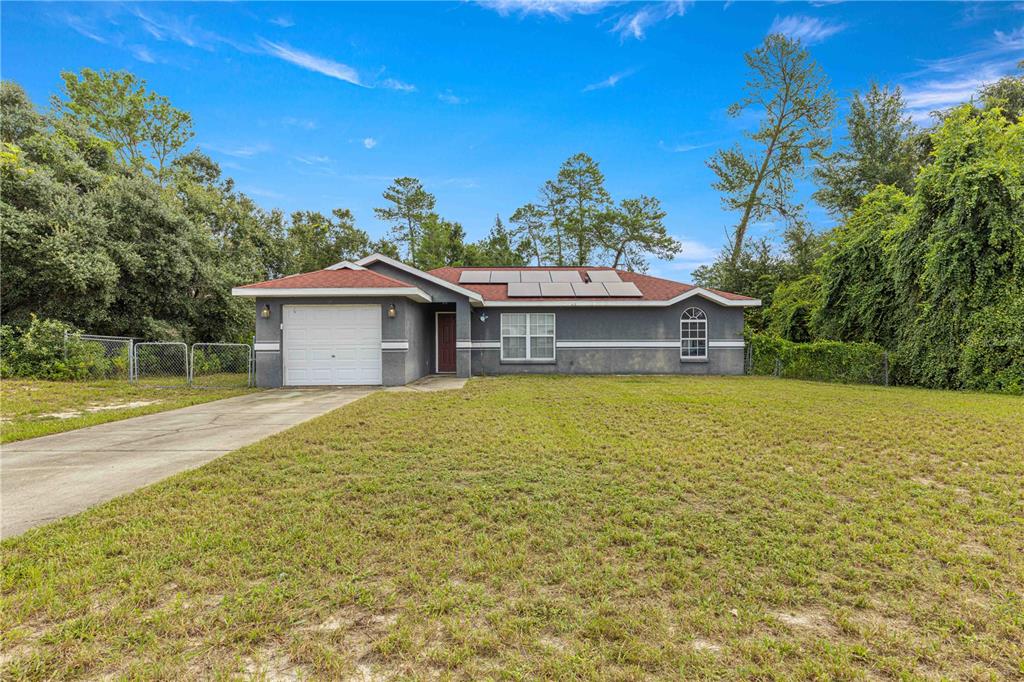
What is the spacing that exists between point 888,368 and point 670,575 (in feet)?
47.8

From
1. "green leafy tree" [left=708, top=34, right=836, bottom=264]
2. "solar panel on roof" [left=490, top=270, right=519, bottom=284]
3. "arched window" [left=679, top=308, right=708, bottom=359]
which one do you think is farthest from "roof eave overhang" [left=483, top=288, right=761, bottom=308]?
"green leafy tree" [left=708, top=34, right=836, bottom=264]

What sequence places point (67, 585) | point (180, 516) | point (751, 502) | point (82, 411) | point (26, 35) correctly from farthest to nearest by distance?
point (26, 35) → point (82, 411) → point (751, 502) → point (180, 516) → point (67, 585)

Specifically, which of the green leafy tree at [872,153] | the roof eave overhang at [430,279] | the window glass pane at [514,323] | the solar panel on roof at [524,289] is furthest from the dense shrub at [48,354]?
the green leafy tree at [872,153]

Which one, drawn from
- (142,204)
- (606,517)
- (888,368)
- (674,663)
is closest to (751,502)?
(606,517)

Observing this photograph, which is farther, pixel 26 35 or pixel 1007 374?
pixel 26 35

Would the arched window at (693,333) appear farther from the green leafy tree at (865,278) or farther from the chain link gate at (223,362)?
the chain link gate at (223,362)

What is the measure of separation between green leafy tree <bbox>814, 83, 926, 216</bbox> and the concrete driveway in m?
24.7

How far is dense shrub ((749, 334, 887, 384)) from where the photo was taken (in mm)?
12977

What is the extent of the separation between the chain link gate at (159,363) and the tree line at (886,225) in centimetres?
2022

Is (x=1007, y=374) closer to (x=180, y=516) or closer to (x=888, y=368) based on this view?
(x=888, y=368)

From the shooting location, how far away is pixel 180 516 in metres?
3.36

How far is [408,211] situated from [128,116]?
15.1 metres

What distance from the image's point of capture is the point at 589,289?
51.3ft

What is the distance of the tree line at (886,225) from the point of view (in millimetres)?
11203
